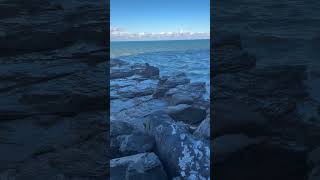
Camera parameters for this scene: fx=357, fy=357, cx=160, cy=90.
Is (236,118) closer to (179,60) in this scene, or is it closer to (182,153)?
(182,153)

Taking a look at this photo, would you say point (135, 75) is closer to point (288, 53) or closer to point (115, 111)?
point (115, 111)

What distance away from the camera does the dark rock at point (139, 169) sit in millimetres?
3645

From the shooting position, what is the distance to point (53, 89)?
1392 millimetres

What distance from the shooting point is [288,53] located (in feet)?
4.99

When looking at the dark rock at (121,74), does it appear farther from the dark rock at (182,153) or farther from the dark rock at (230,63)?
the dark rock at (230,63)

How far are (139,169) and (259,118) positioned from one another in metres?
2.34

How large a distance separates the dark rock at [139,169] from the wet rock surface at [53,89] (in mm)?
2268

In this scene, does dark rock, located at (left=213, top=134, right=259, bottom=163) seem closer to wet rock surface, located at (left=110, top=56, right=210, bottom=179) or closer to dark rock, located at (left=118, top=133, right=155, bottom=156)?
wet rock surface, located at (left=110, top=56, right=210, bottom=179)

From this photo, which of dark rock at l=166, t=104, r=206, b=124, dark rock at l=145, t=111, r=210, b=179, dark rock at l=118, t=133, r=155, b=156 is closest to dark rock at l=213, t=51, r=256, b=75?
dark rock at l=145, t=111, r=210, b=179

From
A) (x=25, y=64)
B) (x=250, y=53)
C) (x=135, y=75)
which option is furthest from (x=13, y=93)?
(x=135, y=75)

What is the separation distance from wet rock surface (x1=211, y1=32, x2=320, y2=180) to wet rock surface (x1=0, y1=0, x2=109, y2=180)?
19.4 inches

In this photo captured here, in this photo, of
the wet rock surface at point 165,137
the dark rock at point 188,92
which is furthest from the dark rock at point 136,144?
the dark rock at point 188,92

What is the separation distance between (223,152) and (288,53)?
505 millimetres

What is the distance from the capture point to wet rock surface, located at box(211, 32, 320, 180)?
4.93 ft
